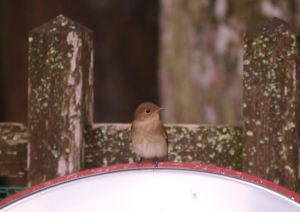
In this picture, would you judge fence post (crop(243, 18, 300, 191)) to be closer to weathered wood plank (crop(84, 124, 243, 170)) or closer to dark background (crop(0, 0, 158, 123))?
weathered wood plank (crop(84, 124, 243, 170))

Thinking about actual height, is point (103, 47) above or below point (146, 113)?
above

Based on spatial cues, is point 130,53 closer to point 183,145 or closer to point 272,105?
point 183,145

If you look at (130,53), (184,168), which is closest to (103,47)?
(130,53)

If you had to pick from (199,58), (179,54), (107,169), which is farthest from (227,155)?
(179,54)

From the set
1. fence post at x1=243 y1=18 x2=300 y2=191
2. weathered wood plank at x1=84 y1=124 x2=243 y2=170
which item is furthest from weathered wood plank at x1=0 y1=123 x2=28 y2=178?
fence post at x1=243 y1=18 x2=300 y2=191

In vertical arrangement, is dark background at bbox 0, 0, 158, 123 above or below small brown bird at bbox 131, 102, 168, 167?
above

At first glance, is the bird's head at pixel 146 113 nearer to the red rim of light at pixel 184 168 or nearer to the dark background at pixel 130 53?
the red rim of light at pixel 184 168
